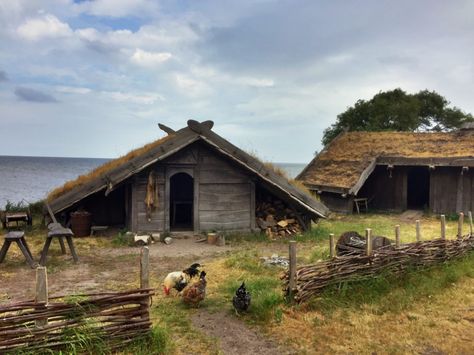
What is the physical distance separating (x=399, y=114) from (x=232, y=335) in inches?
1309

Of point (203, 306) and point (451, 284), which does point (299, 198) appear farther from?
point (203, 306)

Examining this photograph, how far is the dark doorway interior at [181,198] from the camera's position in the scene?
57.2 feet

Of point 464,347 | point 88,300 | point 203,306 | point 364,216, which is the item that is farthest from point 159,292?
point 364,216

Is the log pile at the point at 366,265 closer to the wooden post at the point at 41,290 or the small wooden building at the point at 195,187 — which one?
the wooden post at the point at 41,290

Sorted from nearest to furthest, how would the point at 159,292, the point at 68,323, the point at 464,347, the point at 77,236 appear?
the point at 68,323, the point at 464,347, the point at 159,292, the point at 77,236

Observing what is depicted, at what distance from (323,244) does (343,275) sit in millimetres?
5486

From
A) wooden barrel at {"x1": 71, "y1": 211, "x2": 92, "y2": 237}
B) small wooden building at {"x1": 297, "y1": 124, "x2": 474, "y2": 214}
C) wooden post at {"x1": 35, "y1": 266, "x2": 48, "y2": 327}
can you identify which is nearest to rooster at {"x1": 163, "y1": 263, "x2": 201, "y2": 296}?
wooden post at {"x1": 35, "y1": 266, "x2": 48, "y2": 327}

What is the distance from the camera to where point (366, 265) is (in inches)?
300

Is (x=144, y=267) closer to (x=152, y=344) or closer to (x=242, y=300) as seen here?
(x=152, y=344)

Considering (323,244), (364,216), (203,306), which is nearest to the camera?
(203,306)

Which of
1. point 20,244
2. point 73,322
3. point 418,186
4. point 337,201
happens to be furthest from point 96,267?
point 418,186

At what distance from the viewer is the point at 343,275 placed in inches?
289

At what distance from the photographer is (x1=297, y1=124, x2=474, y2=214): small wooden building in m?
18.6

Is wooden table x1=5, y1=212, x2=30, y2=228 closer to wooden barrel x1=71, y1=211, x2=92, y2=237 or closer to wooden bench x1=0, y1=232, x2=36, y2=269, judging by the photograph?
wooden barrel x1=71, y1=211, x2=92, y2=237
